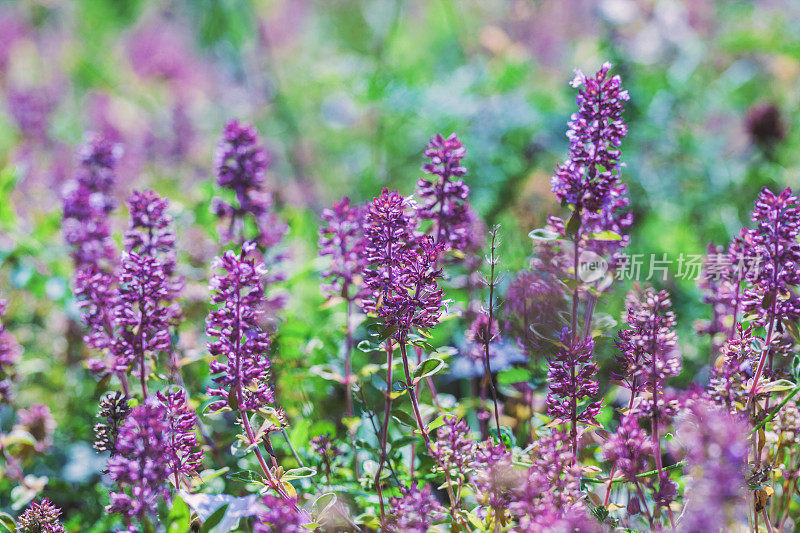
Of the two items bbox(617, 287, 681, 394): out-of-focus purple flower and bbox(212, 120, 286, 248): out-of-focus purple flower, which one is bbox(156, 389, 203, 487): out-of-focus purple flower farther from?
bbox(617, 287, 681, 394): out-of-focus purple flower

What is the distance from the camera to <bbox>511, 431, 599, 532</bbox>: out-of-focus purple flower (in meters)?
1.18

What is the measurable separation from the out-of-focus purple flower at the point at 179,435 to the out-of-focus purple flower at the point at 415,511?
0.41m

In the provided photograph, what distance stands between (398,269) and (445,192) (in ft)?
0.99

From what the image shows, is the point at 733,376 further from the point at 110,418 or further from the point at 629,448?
the point at 110,418

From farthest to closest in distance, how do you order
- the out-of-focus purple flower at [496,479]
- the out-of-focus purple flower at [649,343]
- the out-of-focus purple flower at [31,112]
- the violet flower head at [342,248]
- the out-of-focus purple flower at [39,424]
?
the out-of-focus purple flower at [31,112] → the out-of-focus purple flower at [39,424] → the violet flower head at [342,248] → the out-of-focus purple flower at [649,343] → the out-of-focus purple flower at [496,479]

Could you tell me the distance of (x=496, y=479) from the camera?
127 cm

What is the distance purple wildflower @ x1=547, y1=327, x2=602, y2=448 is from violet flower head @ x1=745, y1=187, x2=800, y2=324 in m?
0.36

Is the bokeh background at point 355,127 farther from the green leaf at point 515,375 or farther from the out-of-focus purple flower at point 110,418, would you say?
the green leaf at point 515,375

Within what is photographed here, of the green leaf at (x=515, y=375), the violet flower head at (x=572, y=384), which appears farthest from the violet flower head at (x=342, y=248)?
the violet flower head at (x=572, y=384)

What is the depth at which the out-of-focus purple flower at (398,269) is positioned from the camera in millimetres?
1371

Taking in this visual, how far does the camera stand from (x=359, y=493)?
1.60 meters

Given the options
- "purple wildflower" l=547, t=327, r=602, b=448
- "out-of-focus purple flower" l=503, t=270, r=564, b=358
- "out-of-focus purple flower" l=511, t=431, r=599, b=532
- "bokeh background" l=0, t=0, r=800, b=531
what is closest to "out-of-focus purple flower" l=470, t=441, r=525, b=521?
"out-of-focus purple flower" l=511, t=431, r=599, b=532

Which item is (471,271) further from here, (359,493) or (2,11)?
(2,11)

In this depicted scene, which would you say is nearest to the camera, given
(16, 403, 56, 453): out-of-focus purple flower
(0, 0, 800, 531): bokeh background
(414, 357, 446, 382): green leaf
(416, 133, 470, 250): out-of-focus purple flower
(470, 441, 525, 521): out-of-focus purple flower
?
(470, 441, 525, 521): out-of-focus purple flower
